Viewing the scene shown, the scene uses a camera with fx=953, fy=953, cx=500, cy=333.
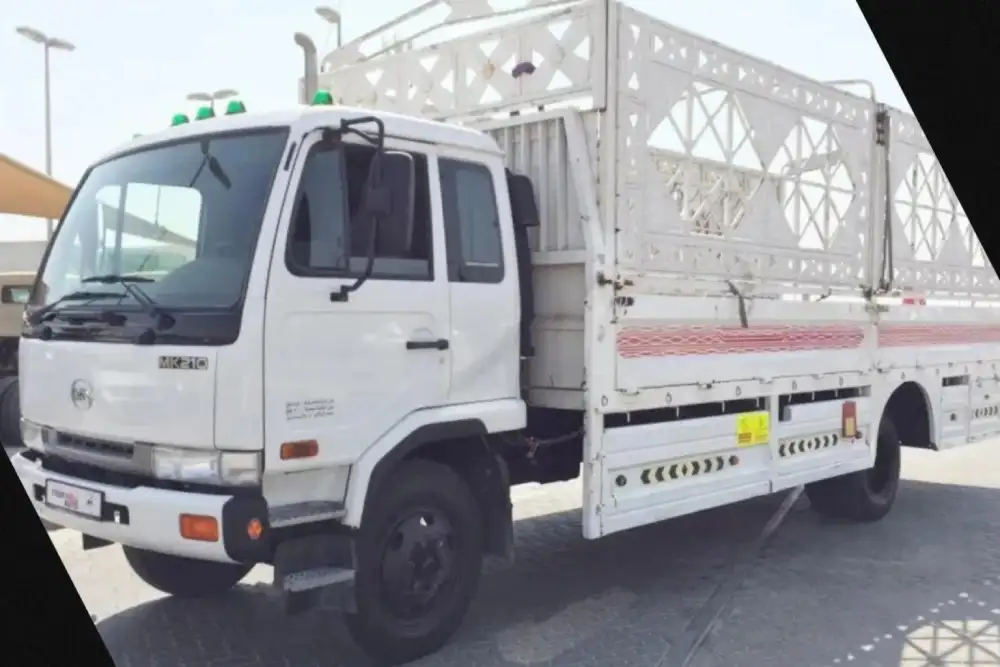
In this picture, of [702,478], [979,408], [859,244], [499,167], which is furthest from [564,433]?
[979,408]

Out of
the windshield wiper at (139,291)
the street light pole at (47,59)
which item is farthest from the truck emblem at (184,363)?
the street light pole at (47,59)

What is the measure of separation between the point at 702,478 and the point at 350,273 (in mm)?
2683

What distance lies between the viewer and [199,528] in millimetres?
3736

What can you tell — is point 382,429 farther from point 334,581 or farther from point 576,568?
point 576,568

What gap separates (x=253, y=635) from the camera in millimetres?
4840

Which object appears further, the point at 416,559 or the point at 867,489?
the point at 867,489

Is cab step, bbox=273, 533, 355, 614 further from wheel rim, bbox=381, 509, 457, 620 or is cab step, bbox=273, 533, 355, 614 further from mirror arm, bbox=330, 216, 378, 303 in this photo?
mirror arm, bbox=330, 216, 378, 303

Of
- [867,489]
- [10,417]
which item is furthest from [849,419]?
[10,417]

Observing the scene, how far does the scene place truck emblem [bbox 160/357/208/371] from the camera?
3766 millimetres

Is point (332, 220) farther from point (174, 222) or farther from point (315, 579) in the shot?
point (315, 579)

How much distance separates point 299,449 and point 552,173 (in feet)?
7.07

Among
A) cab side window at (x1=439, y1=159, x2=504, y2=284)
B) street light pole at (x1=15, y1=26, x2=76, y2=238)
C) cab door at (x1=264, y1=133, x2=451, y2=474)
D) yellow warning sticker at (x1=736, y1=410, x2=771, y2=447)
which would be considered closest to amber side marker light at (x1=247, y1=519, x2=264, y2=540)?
cab door at (x1=264, y1=133, x2=451, y2=474)

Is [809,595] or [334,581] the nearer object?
[334,581]

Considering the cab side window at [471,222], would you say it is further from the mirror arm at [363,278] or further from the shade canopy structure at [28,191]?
the shade canopy structure at [28,191]
